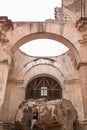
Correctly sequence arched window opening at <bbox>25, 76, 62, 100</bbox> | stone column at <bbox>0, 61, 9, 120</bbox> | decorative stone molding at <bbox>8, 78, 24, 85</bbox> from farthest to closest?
arched window opening at <bbox>25, 76, 62, 100</bbox> → decorative stone molding at <bbox>8, 78, 24, 85</bbox> → stone column at <bbox>0, 61, 9, 120</bbox>

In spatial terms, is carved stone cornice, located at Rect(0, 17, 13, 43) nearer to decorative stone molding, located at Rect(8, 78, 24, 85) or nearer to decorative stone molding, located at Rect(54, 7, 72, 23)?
decorative stone molding, located at Rect(8, 78, 24, 85)

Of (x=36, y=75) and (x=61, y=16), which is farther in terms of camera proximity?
(x=61, y=16)

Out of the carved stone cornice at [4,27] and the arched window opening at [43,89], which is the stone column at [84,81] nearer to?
the carved stone cornice at [4,27]

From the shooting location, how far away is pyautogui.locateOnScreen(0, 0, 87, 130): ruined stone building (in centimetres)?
1077

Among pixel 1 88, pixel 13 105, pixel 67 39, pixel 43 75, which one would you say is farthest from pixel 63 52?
pixel 1 88

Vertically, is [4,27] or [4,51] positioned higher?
[4,27]

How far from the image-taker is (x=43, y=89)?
19.1 meters

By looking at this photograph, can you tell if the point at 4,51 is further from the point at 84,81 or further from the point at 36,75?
the point at 36,75

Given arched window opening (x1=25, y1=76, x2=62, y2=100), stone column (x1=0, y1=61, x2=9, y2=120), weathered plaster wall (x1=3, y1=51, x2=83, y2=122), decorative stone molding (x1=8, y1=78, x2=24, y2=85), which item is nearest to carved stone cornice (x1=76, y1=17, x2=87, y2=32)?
stone column (x1=0, y1=61, x2=9, y2=120)

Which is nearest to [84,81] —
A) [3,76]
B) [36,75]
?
[3,76]

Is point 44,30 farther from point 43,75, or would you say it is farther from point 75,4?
point 75,4

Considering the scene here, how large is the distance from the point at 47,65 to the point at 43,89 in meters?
2.14

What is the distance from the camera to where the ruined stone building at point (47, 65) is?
424 inches

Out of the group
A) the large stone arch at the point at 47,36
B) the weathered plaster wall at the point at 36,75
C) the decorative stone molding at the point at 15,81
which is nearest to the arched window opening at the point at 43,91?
the weathered plaster wall at the point at 36,75
